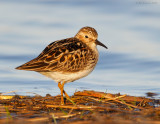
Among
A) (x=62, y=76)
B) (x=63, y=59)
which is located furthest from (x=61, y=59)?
(x=62, y=76)

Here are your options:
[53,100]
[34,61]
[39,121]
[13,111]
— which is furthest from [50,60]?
[39,121]

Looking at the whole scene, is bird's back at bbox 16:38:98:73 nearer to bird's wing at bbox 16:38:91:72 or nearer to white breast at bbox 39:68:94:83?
bird's wing at bbox 16:38:91:72

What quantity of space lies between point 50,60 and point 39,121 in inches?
120

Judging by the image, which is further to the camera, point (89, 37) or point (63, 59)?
point (89, 37)

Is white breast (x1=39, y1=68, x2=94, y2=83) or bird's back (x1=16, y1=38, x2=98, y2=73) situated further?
white breast (x1=39, y1=68, x2=94, y2=83)

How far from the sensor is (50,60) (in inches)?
452

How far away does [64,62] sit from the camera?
11.6 metres

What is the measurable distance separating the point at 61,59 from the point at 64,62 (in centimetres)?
13

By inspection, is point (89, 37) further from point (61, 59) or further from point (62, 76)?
point (62, 76)

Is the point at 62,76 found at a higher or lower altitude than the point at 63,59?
lower

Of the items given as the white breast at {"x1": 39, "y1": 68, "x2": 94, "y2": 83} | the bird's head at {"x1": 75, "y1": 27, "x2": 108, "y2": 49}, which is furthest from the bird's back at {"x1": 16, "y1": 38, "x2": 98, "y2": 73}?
the bird's head at {"x1": 75, "y1": 27, "x2": 108, "y2": 49}

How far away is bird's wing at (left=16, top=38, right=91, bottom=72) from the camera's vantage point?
11.3 metres

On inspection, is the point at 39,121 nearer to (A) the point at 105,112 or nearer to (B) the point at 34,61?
(A) the point at 105,112

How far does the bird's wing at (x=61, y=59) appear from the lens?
1132 centimetres
